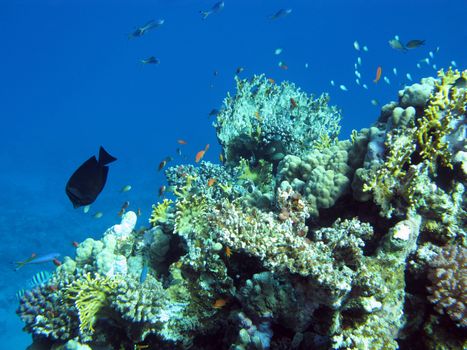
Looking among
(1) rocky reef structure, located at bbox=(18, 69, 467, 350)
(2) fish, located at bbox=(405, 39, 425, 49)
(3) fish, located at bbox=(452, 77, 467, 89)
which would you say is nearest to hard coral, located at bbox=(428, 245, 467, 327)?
(1) rocky reef structure, located at bbox=(18, 69, 467, 350)

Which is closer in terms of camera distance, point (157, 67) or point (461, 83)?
point (461, 83)

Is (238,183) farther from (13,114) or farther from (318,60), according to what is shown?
(318,60)

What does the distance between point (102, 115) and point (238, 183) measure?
112 metres

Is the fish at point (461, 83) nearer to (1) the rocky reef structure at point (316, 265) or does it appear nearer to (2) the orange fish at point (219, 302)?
(1) the rocky reef structure at point (316, 265)

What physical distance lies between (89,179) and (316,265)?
2712mm

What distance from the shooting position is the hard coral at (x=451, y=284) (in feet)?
11.0

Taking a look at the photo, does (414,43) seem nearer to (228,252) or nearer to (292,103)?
(292,103)

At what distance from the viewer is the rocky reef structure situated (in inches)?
124

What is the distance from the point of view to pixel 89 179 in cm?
387

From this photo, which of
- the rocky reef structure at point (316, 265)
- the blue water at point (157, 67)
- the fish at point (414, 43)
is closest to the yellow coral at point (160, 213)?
the rocky reef structure at point (316, 265)

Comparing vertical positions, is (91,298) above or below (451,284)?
above

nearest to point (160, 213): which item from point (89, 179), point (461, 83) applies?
point (89, 179)

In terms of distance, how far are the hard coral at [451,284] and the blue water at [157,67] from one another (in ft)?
107

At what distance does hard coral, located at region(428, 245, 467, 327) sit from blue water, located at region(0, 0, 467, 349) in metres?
32.6
